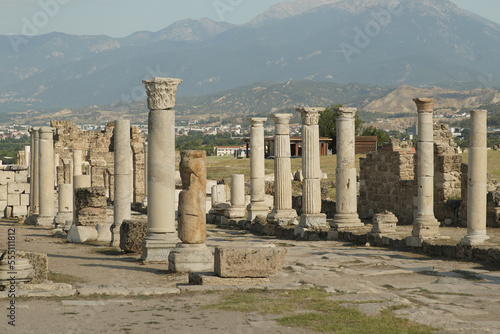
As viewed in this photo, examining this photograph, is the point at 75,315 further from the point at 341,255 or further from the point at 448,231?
the point at 448,231

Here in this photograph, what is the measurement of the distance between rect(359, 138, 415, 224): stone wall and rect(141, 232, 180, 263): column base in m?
12.1

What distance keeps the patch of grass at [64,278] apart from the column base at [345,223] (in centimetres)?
958

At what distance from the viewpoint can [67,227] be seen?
76.4 ft

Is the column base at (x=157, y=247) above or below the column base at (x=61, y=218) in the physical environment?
below

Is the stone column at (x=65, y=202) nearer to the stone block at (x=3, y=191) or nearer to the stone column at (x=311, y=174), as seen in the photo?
the stone block at (x=3, y=191)

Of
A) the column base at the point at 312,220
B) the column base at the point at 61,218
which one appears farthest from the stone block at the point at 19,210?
the column base at the point at 312,220

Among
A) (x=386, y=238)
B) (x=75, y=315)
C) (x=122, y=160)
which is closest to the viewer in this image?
(x=75, y=315)

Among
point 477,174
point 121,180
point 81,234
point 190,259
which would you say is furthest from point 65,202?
point 477,174

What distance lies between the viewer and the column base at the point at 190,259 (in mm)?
13805

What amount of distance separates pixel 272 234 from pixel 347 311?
549 inches

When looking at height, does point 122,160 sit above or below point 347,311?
above

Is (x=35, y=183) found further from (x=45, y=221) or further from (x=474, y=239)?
(x=474, y=239)

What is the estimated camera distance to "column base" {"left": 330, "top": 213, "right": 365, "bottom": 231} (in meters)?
20.9

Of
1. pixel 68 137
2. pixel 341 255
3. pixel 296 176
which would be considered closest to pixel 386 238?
pixel 341 255
